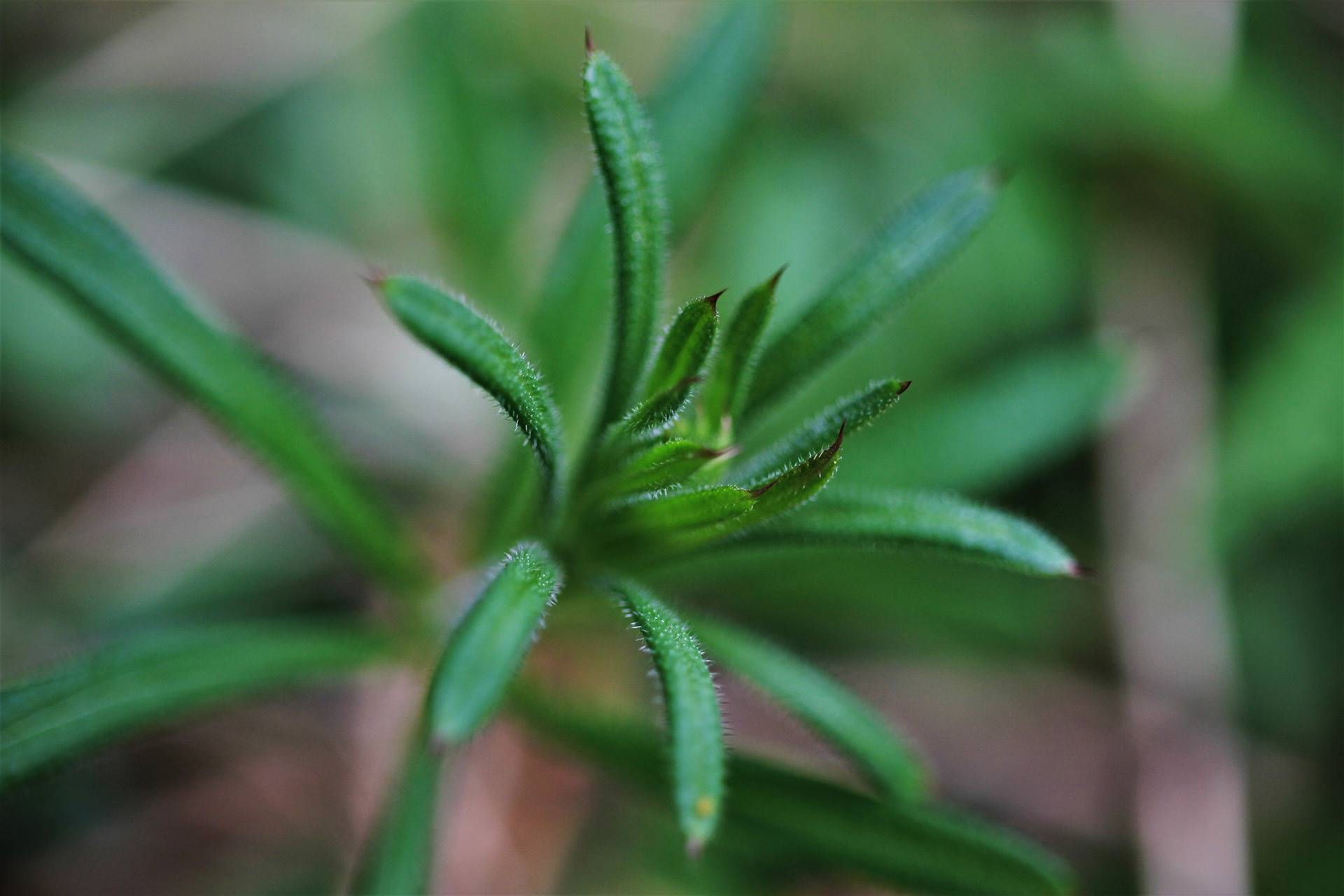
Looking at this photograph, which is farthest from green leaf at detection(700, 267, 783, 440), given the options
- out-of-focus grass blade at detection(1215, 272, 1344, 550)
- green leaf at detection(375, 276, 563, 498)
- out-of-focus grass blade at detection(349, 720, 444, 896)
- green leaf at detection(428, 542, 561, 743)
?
out-of-focus grass blade at detection(1215, 272, 1344, 550)

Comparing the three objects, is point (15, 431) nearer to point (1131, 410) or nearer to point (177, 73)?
point (177, 73)

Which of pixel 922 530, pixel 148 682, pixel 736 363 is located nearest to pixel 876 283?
pixel 736 363

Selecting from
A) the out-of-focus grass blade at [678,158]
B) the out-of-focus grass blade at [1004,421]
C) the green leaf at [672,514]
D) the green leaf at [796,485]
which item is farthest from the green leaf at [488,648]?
the out-of-focus grass blade at [1004,421]

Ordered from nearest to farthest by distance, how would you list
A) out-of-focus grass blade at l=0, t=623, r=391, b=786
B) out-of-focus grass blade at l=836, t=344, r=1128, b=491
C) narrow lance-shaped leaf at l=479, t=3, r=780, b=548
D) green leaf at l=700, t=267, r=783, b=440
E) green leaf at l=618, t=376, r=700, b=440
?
1. green leaf at l=618, t=376, r=700, b=440
2. green leaf at l=700, t=267, r=783, b=440
3. out-of-focus grass blade at l=0, t=623, r=391, b=786
4. narrow lance-shaped leaf at l=479, t=3, r=780, b=548
5. out-of-focus grass blade at l=836, t=344, r=1128, b=491

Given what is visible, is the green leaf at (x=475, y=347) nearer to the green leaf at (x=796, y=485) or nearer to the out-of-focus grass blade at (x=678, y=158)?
the green leaf at (x=796, y=485)

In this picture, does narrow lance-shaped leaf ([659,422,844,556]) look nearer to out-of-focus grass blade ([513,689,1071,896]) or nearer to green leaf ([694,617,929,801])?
green leaf ([694,617,929,801])

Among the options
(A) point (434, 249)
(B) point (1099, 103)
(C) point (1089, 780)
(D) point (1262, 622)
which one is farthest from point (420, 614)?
(B) point (1099, 103)
